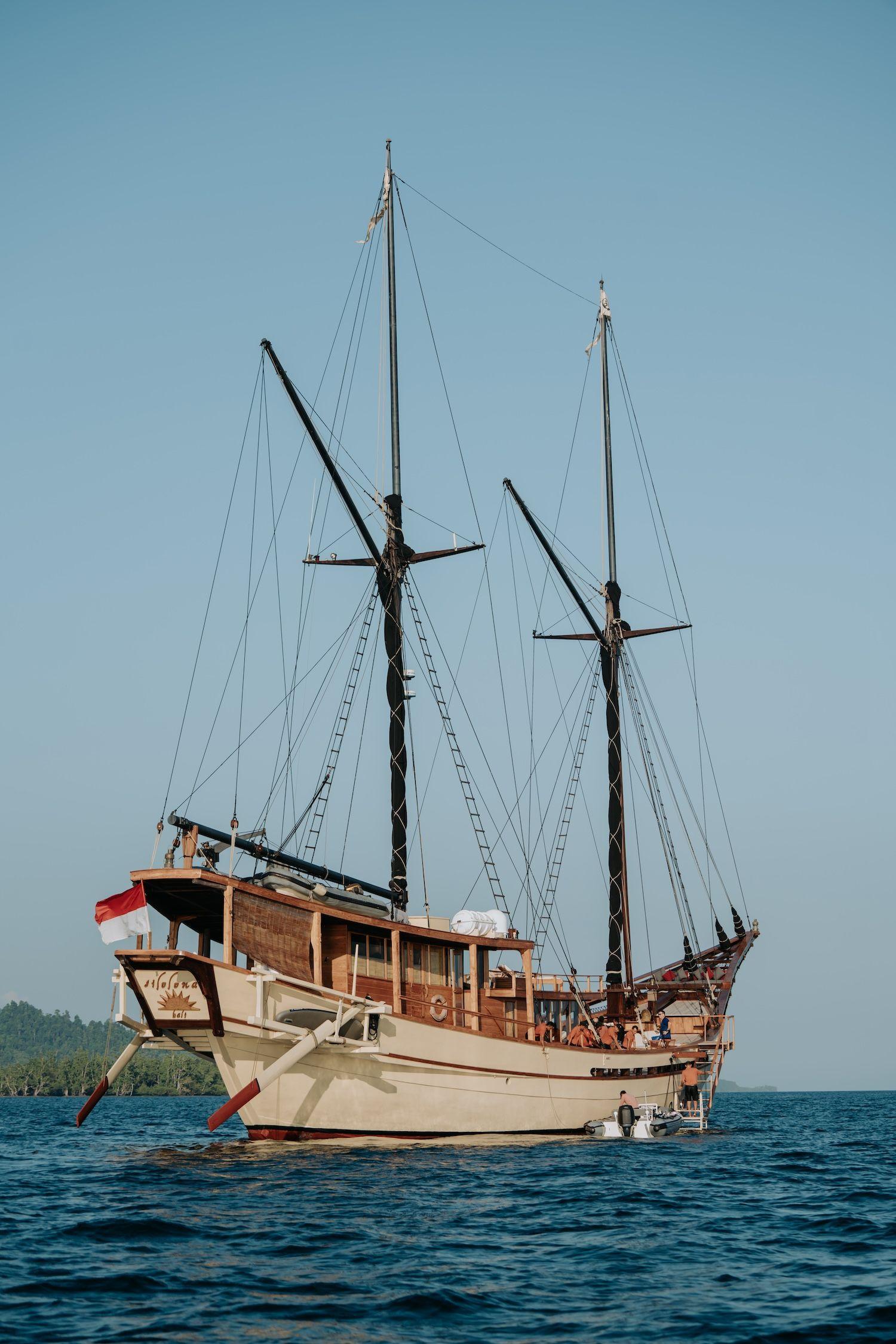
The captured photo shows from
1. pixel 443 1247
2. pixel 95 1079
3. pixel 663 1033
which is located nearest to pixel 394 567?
pixel 663 1033

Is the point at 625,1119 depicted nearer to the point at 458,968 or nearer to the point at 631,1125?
the point at 631,1125

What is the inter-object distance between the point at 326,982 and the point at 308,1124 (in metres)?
3.09

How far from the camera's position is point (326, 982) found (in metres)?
29.5

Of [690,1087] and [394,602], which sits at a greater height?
[394,602]

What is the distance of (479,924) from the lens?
3416cm

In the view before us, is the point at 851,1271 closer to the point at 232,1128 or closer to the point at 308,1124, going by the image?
the point at 308,1124

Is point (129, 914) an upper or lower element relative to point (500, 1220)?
upper

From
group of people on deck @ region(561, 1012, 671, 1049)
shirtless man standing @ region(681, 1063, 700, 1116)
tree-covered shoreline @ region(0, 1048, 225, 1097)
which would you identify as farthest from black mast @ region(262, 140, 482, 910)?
tree-covered shoreline @ region(0, 1048, 225, 1097)

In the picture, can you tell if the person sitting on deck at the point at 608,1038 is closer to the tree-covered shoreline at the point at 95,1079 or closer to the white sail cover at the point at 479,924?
the white sail cover at the point at 479,924

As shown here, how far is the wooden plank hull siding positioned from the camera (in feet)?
90.1

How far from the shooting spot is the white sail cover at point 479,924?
3403 cm

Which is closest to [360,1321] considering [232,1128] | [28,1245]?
[28,1245]

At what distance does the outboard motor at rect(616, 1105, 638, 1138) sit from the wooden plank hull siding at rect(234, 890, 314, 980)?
11.0m

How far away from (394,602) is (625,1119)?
16.1m
